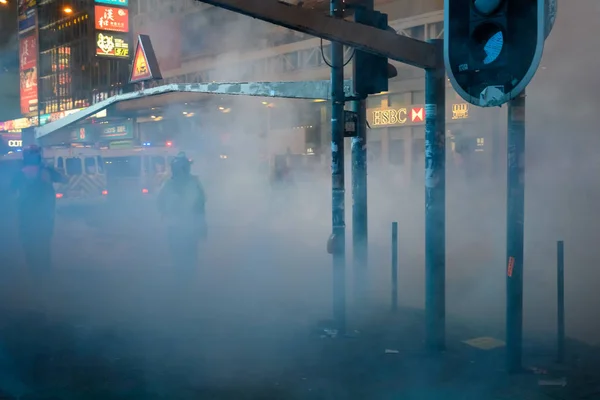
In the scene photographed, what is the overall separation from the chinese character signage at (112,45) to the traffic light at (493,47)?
13.1 meters

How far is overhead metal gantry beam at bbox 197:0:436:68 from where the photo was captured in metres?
2.57

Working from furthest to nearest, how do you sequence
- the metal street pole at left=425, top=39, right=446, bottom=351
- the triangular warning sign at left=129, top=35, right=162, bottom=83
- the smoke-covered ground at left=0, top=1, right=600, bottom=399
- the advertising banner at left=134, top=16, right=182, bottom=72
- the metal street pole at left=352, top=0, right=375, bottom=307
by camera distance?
the advertising banner at left=134, top=16, right=182, bottom=72
the triangular warning sign at left=129, top=35, right=162, bottom=83
the metal street pole at left=352, top=0, right=375, bottom=307
the smoke-covered ground at left=0, top=1, right=600, bottom=399
the metal street pole at left=425, top=39, right=446, bottom=351

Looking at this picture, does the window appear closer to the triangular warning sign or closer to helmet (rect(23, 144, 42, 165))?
the triangular warning sign

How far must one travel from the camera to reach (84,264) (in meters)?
6.55

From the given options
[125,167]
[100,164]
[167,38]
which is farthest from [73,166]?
[167,38]

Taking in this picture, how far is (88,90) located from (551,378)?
28663 mm

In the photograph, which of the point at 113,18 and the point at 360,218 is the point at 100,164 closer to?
the point at 113,18

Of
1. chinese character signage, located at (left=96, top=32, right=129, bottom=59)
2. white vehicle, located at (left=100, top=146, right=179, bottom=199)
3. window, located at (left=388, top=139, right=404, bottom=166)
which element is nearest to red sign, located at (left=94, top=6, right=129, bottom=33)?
chinese character signage, located at (left=96, top=32, right=129, bottom=59)

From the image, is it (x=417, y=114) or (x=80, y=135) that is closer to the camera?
(x=417, y=114)

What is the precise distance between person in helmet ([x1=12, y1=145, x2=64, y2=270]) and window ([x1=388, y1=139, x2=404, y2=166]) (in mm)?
10350

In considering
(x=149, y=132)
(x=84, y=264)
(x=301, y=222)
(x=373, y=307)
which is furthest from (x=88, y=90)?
(x=373, y=307)

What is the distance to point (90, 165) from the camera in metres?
14.0

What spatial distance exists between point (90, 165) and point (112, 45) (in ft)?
11.2

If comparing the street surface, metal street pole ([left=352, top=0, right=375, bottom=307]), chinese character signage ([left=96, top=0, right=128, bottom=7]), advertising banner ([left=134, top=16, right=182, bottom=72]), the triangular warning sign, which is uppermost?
chinese character signage ([left=96, top=0, right=128, bottom=7])
